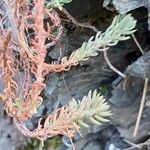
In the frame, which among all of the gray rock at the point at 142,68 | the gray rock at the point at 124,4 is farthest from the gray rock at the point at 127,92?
the gray rock at the point at 124,4

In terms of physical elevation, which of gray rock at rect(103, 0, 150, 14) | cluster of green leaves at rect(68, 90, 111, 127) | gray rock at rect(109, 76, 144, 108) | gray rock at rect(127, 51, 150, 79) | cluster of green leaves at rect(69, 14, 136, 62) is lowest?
gray rock at rect(109, 76, 144, 108)

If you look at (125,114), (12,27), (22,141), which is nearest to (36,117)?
(22,141)

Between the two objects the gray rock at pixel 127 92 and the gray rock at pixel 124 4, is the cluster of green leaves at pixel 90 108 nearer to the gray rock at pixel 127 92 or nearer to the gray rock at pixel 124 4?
the gray rock at pixel 124 4

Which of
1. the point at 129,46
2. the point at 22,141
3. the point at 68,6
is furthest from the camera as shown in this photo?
the point at 22,141

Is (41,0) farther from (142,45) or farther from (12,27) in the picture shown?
(142,45)

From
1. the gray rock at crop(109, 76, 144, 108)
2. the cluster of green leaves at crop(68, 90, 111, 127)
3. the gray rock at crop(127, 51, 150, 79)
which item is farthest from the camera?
the gray rock at crop(109, 76, 144, 108)

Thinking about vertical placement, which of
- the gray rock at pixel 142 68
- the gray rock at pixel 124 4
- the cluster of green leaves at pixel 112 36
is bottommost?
the gray rock at pixel 142 68

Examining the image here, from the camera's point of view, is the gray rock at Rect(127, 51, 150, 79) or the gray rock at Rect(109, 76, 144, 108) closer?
the gray rock at Rect(127, 51, 150, 79)

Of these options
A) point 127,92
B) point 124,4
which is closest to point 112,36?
point 124,4

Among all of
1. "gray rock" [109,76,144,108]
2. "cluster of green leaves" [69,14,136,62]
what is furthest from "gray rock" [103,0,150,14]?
"gray rock" [109,76,144,108]

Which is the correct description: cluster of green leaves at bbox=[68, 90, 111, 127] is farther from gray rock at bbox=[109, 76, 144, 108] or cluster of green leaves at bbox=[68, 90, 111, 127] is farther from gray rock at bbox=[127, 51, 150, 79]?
gray rock at bbox=[109, 76, 144, 108]

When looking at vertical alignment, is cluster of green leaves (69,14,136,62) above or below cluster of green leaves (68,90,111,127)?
above
